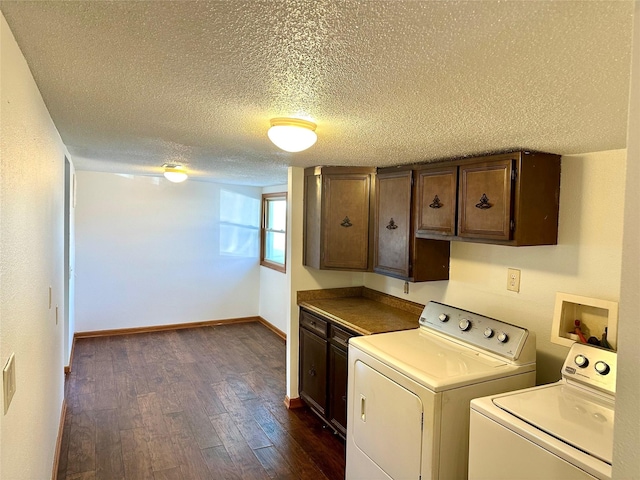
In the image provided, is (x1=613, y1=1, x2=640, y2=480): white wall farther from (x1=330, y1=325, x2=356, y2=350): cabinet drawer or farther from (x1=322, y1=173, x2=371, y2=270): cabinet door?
(x1=322, y1=173, x2=371, y2=270): cabinet door

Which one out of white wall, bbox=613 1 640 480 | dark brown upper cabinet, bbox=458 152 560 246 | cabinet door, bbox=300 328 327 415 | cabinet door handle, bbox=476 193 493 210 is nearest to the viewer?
white wall, bbox=613 1 640 480

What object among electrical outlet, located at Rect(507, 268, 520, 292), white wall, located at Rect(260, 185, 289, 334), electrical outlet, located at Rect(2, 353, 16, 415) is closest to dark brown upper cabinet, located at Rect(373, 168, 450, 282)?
electrical outlet, located at Rect(507, 268, 520, 292)

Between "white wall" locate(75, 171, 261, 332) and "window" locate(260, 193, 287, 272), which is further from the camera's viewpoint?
"window" locate(260, 193, 287, 272)

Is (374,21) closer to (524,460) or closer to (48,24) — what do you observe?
(48,24)

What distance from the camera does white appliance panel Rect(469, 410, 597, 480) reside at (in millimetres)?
1407

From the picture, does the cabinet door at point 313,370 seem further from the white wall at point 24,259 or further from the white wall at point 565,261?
the white wall at point 24,259

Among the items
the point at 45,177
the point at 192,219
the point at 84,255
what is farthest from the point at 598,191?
the point at 84,255

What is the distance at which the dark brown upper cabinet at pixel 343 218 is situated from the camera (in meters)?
3.19

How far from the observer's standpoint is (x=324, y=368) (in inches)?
122

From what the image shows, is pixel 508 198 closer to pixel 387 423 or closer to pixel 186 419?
pixel 387 423

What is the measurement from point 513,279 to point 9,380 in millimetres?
2423

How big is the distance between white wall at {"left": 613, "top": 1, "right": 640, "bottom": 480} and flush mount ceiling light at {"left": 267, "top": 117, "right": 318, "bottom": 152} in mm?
1277

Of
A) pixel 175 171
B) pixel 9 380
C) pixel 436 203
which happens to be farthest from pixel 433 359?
pixel 175 171

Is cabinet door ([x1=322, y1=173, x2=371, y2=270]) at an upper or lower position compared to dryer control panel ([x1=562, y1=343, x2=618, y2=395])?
upper
